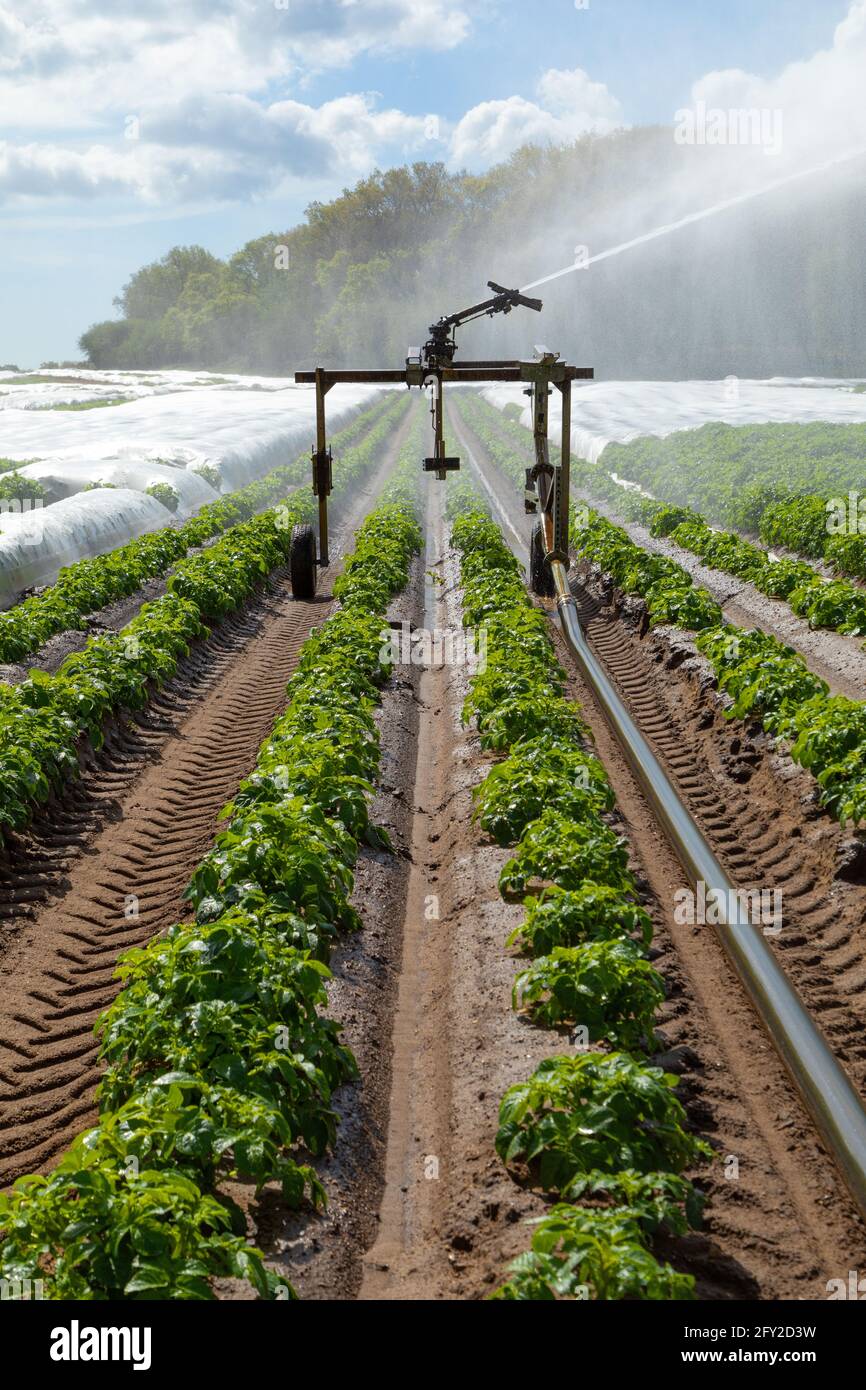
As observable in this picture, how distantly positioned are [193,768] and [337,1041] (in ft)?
15.8

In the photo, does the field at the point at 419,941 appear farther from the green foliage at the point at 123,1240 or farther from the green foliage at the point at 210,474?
the green foliage at the point at 210,474

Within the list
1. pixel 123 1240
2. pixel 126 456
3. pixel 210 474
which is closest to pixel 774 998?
pixel 123 1240

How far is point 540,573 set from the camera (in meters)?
15.6

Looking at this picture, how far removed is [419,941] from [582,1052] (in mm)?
2015

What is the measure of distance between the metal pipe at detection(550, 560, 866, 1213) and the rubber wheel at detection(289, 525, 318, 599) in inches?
294

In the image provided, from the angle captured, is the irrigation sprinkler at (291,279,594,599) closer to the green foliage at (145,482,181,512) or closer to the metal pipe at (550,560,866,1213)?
the metal pipe at (550,560,866,1213)

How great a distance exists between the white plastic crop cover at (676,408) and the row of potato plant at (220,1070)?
83.8 feet

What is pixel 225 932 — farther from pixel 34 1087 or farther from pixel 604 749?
pixel 604 749

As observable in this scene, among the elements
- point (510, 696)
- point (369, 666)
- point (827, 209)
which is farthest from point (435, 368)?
point (827, 209)

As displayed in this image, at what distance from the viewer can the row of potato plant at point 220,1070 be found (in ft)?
12.0

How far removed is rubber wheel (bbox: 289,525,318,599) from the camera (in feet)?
52.9

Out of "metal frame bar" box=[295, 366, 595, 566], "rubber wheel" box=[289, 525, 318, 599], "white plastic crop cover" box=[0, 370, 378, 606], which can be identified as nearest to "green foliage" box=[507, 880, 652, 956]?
"metal frame bar" box=[295, 366, 595, 566]

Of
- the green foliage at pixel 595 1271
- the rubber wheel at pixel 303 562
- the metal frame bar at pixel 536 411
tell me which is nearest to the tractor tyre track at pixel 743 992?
the green foliage at pixel 595 1271

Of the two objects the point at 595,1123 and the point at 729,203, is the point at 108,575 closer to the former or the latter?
the point at 595,1123
